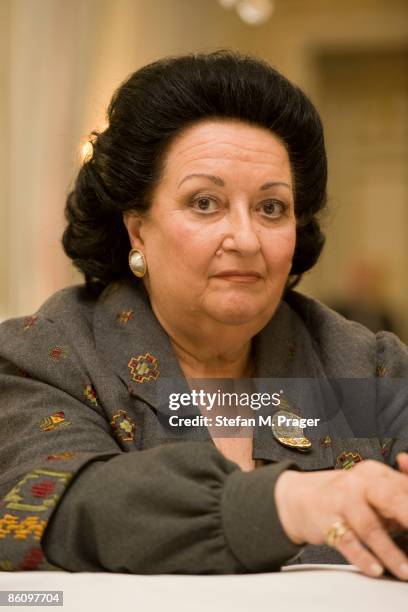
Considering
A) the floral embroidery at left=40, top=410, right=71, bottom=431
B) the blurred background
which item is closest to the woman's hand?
the floral embroidery at left=40, top=410, right=71, bottom=431

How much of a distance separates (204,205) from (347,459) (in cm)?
44

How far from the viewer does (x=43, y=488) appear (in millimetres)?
1184

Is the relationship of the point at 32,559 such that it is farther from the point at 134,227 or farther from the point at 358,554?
the point at 134,227

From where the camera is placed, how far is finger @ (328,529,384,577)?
3.31ft

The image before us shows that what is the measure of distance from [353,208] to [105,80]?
4.56 metres

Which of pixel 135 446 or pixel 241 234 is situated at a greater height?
pixel 241 234

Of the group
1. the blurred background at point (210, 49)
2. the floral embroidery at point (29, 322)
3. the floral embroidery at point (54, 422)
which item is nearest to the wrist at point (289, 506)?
the floral embroidery at point (54, 422)

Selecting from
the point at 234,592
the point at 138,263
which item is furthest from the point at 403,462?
the point at 138,263

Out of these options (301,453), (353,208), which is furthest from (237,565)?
(353,208)

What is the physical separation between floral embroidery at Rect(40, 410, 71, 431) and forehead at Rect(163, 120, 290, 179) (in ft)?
1.37

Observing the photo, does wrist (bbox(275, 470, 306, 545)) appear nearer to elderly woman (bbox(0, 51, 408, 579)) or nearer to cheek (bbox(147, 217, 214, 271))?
elderly woman (bbox(0, 51, 408, 579))

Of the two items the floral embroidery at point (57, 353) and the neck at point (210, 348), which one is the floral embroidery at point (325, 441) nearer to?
the neck at point (210, 348)

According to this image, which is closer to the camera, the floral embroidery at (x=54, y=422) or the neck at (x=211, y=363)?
the floral embroidery at (x=54, y=422)

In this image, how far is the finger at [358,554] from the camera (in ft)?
3.31
